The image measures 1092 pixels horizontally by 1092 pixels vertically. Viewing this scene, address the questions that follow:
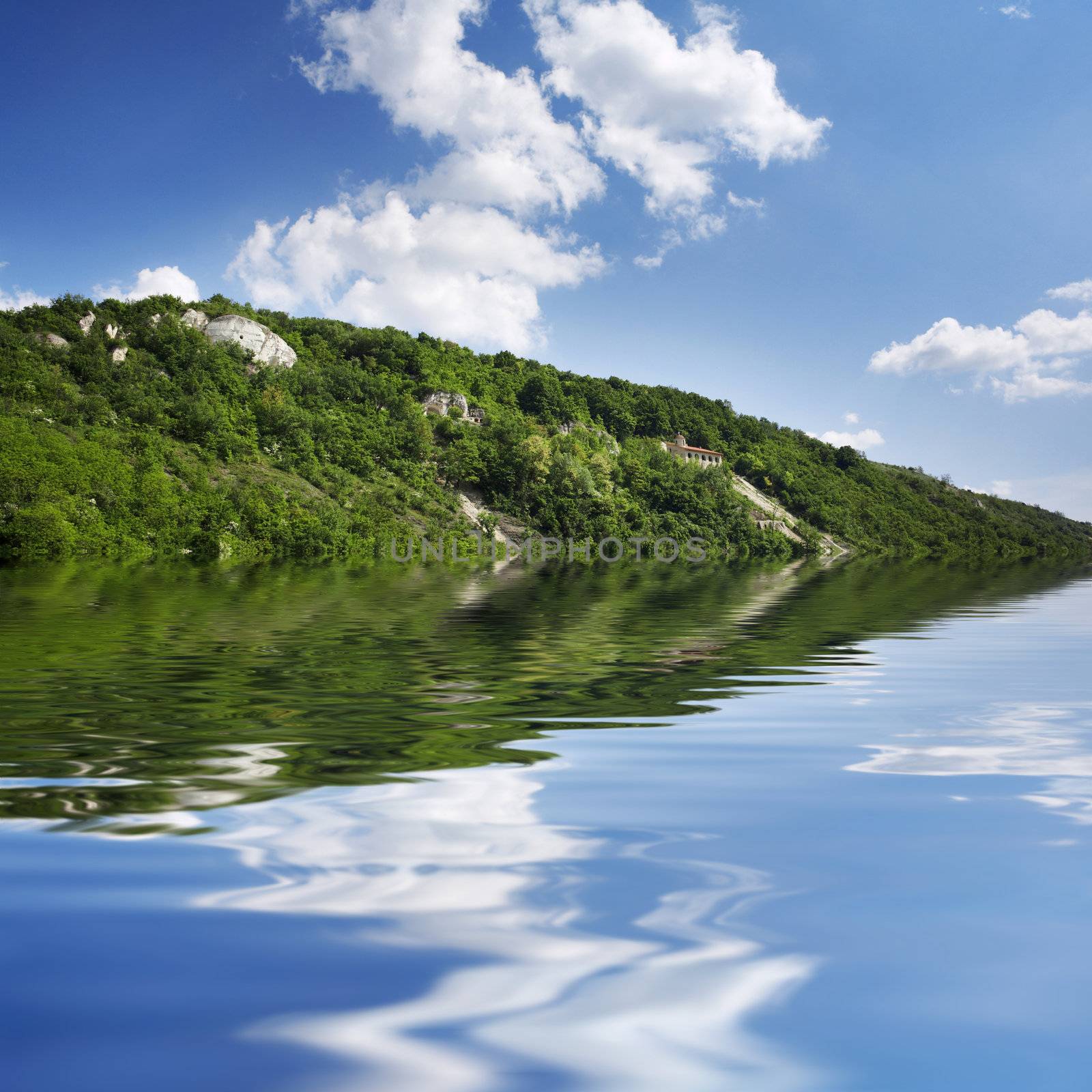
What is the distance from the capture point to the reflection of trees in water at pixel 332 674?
5.58m

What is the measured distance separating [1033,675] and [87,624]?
49.0ft

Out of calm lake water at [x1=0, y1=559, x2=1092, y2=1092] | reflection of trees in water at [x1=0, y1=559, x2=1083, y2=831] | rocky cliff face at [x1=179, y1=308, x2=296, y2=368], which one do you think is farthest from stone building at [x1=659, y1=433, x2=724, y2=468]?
calm lake water at [x1=0, y1=559, x2=1092, y2=1092]

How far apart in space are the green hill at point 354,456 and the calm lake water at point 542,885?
44621 millimetres

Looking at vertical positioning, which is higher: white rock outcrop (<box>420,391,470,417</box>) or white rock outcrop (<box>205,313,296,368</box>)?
white rock outcrop (<box>205,313,296,368</box>)

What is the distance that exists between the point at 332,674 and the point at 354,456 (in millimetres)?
92902

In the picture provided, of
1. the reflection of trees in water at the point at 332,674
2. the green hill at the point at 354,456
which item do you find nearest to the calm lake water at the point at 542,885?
the reflection of trees in water at the point at 332,674

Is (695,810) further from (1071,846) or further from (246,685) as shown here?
(246,685)

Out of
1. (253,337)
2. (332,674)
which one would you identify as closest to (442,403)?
(253,337)

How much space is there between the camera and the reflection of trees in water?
5.58 m

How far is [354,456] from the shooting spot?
99812mm

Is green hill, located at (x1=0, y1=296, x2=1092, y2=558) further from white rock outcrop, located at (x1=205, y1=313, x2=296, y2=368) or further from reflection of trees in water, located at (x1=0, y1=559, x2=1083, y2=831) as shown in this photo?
reflection of trees in water, located at (x1=0, y1=559, x2=1083, y2=831)

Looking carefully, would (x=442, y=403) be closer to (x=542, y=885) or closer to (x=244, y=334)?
(x=244, y=334)

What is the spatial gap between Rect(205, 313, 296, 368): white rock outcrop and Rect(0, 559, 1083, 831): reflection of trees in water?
3781 inches

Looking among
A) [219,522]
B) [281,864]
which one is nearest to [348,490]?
[219,522]
